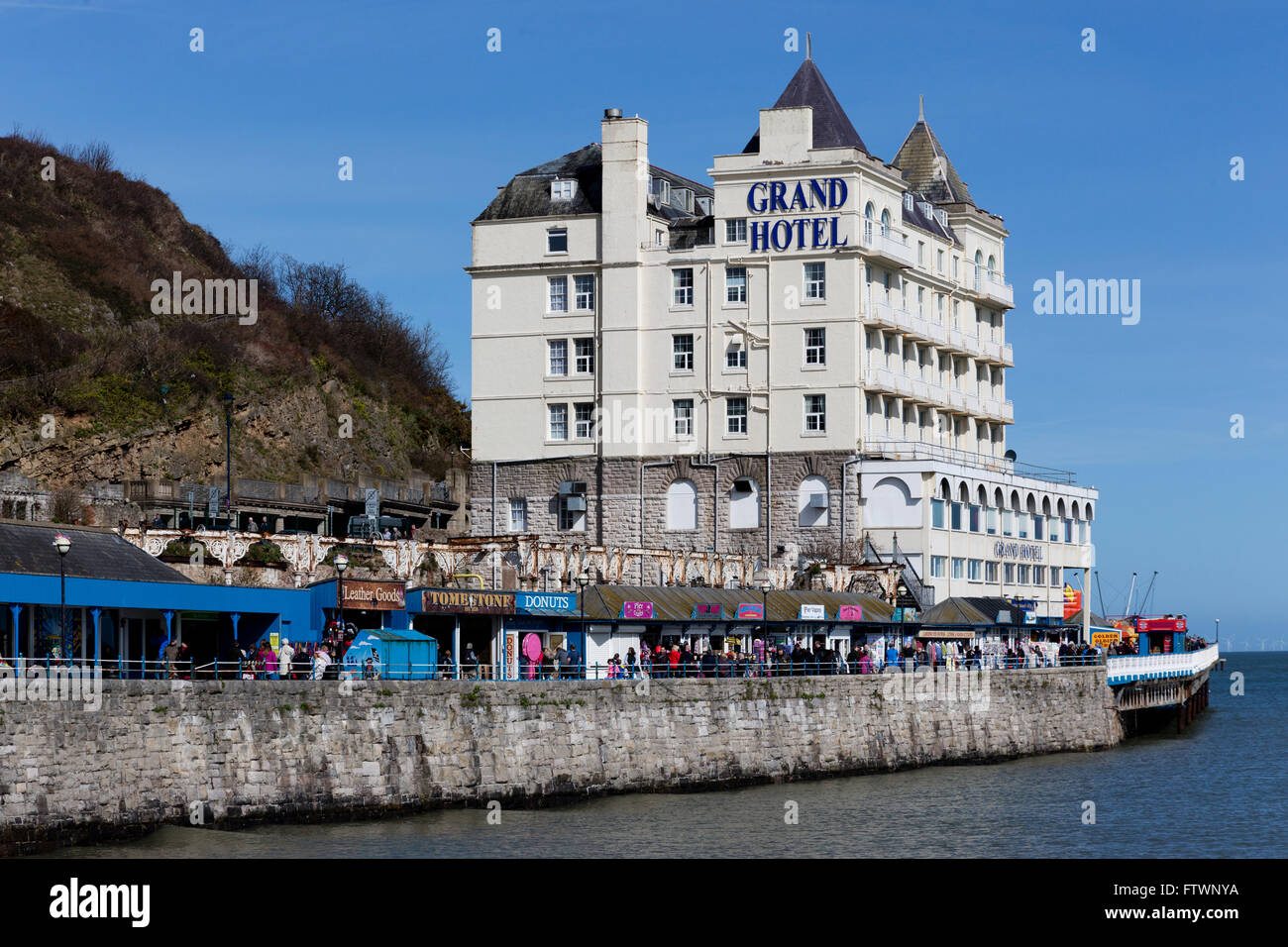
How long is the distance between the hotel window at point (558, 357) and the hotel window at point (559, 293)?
1488mm

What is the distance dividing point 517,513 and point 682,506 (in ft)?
26.4

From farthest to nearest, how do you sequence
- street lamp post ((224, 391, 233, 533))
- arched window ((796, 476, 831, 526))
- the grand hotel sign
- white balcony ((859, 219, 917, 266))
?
arched window ((796, 476, 831, 526)) < white balcony ((859, 219, 917, 266)) < the grand hotel sign < street lamp post ((224, 391, 233, 533))

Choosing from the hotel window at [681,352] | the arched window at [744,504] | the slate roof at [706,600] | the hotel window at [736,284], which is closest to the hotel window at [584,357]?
the hotel window at [681,352]

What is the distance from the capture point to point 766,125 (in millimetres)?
86562

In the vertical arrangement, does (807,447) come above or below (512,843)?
above

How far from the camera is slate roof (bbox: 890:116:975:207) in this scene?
324ft

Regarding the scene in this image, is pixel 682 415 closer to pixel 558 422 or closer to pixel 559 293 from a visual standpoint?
pixel 558 422

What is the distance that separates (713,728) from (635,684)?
3.31 m

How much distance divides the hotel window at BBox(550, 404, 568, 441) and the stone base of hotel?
95.6 feet

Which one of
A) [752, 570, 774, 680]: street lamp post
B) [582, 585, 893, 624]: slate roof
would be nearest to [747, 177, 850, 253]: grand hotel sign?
[582, 585, 893, 624]: slate roof

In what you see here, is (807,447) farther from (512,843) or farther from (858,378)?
(512,843)

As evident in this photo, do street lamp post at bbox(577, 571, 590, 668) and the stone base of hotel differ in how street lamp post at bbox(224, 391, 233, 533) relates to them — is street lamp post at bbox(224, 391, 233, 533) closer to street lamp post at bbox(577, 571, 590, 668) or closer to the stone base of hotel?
street lamp post at bbox(577, 571, 590, 668)
